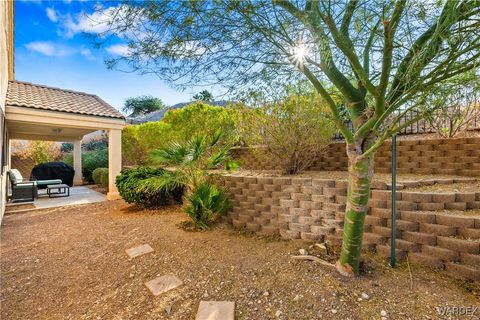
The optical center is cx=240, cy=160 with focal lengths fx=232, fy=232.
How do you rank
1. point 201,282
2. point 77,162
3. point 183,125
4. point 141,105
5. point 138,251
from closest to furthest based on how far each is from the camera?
1. point 201,282
2. point 138,251
3. point 183,125
4. point 77,162
5. point 141,105

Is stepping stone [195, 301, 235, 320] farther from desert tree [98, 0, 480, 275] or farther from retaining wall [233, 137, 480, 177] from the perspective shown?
retaining wall [233, 137, 480, 177]

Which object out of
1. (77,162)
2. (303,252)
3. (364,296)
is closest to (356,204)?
(364,296)

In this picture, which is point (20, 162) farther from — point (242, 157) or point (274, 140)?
point (274, 140)

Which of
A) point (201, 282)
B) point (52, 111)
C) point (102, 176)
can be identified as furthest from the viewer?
point (102, 176)

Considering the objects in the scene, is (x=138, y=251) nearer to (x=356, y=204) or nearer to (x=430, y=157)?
(x=356, y=204)

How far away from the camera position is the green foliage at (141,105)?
2833cm

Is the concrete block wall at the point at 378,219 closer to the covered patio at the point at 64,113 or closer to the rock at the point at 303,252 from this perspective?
the rock at the point at 303,252

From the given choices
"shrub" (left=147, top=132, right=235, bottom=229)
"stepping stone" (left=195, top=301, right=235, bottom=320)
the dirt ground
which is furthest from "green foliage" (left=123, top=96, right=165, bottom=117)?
"stepping stone" (left=195, top=301, right=235, bottom=320)

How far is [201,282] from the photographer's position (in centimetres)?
295

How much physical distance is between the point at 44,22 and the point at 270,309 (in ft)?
20.5

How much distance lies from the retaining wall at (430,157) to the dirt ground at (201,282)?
9.31 feet

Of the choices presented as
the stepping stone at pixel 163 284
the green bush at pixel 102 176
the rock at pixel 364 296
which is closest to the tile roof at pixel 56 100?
the green bush at pixel 102 176

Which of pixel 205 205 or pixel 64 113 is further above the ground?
pixel 64 113

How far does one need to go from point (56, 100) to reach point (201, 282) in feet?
31.4
